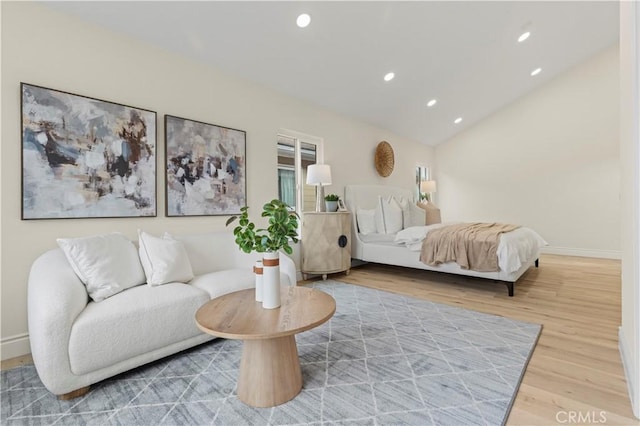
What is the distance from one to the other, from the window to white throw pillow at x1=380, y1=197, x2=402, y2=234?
44.3 inches

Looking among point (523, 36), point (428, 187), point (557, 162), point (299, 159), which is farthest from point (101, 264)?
point (557, 162)

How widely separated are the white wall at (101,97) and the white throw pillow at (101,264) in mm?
395

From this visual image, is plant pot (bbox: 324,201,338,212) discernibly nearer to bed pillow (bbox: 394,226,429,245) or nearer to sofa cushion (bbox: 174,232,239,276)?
bed pillow (bbox: 394,226,429,245)

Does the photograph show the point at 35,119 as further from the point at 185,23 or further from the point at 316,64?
the point at 316,64

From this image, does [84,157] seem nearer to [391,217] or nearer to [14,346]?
[14,346]

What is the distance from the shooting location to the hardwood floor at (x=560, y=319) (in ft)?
5.03

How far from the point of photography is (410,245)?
403 cm

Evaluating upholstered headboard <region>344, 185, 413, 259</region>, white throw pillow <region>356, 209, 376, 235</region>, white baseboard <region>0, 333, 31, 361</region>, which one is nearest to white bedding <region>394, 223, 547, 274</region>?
white throw pillow <region>356, 209, 376, 235</region>

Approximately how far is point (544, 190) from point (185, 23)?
670 cm

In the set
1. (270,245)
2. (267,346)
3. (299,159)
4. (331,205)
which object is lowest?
(267,346)

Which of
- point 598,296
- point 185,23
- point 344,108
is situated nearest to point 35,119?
point 185,23

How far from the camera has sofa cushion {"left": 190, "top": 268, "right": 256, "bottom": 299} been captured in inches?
88.2

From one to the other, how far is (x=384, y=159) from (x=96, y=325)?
4950mm

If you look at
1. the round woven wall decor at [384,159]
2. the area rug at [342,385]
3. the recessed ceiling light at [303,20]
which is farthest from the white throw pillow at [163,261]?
the round woven wall decor at [384,159]
